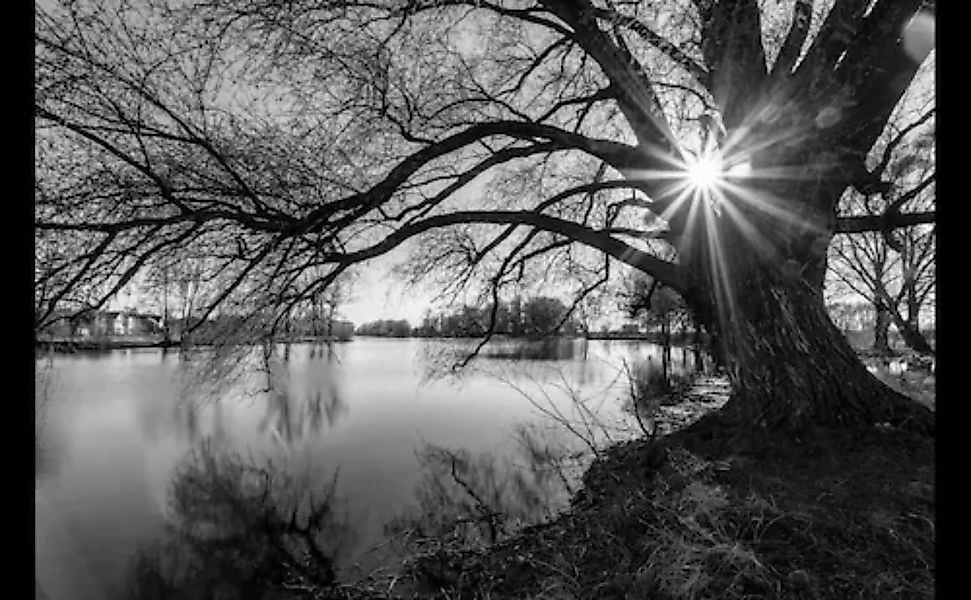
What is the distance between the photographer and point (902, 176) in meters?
8.24

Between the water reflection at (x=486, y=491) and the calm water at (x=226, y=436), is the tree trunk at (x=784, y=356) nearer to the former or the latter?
the calm water at (x=226, y=436)

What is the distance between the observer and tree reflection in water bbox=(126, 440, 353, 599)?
4777 mm

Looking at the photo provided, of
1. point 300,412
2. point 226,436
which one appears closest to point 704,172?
point 226,436

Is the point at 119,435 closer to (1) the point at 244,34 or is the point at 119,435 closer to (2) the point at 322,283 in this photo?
(2) the point at 322,283

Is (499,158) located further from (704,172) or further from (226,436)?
(226,436)

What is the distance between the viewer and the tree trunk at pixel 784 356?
14.7 ft

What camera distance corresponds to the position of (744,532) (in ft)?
9.11

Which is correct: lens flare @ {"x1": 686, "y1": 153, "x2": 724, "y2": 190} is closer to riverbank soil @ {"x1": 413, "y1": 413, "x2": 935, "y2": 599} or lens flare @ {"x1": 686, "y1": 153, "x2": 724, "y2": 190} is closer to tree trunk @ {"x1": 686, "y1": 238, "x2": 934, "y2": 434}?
→ tree trunk @ {"x1": 686, "y1": 238, "x2": 934, "y2": 434}

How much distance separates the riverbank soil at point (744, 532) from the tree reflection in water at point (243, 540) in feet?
5.72

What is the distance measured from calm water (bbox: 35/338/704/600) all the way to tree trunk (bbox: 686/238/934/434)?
1.54 metres

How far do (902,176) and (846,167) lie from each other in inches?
194

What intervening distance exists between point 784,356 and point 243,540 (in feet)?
22.0

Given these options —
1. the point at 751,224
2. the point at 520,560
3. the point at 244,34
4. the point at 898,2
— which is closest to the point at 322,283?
the point at 244,34

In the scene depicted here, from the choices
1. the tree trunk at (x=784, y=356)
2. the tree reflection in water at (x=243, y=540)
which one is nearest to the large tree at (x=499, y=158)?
the tree trunk at (x=784, y=356)
